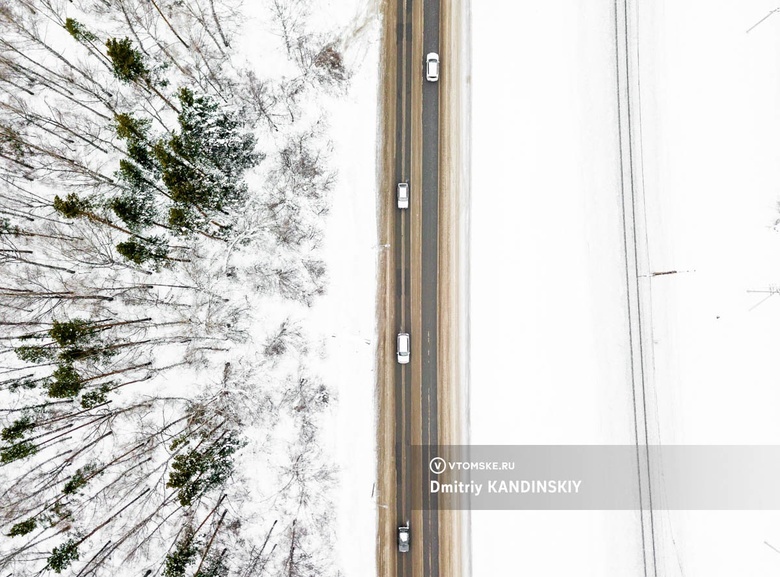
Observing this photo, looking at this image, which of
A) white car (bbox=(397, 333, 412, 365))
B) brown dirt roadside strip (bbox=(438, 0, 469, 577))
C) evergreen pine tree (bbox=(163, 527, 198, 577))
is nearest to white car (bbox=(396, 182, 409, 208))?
brown dirt roadside strip (bbox=(438, 0, 469, 577))

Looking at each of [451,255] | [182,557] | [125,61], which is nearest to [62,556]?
[182,557]

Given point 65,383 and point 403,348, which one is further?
point 403,348

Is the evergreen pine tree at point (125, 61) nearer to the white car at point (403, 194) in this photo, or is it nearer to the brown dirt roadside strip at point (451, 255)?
the white car at point (403, 194)

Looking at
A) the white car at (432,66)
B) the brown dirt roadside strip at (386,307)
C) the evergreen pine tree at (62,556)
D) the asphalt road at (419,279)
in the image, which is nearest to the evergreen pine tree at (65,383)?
the evergreen pine tree at (62,556)

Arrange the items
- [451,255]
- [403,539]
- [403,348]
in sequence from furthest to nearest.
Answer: [451,255]
[403,348]
[403,539]

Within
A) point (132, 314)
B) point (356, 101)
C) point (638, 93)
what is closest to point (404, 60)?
point (356, 101)

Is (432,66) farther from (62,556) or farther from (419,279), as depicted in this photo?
(62,556)

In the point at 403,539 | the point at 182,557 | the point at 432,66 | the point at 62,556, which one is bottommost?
the point at 182,557

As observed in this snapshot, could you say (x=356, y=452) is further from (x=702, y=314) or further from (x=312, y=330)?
(x=702, y=314)

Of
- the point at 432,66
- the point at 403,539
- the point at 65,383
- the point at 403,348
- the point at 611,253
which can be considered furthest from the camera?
the point at 611,253
